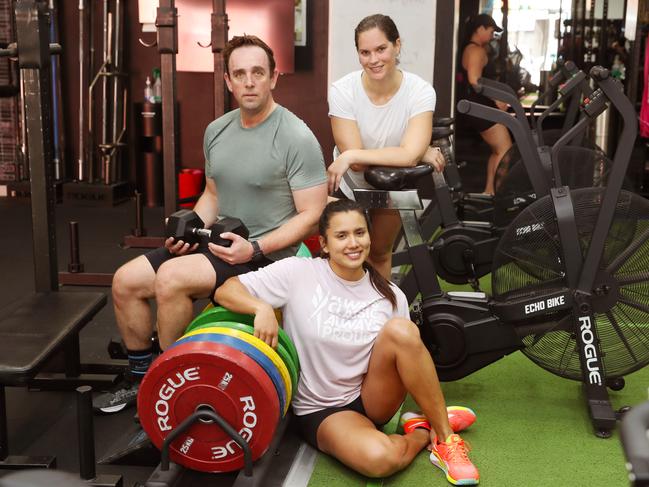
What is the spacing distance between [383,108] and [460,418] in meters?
1.26

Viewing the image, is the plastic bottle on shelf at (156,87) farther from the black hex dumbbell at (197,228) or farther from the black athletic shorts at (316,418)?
the black athletic shorts at (316,418)

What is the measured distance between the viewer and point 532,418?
10.3ft

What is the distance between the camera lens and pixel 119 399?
309cm

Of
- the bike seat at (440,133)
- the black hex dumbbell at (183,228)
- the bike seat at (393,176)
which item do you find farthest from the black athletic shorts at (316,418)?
the bike seat at (440,133)

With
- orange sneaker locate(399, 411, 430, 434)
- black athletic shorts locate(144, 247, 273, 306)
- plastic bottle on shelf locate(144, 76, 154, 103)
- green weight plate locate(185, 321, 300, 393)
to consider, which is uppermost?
plastic bottle on shelf locate(144, 76, 154, 103)

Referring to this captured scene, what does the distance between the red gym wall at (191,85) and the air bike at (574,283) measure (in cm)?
413

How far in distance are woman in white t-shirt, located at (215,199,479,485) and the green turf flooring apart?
76 mm

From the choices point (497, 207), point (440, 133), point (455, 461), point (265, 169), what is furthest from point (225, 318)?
point (497, 207)

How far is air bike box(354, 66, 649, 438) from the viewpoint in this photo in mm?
3031

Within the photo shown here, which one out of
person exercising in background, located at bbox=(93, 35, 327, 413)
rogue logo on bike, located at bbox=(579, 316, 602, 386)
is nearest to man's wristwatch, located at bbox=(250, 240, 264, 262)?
person exercising in background, located at bbox=(93, 35, 327, 413)

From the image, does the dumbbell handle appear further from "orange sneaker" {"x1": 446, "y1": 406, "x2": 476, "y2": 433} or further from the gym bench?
"orange sneaker" {"x1": 446, "y1": 406, "x2": 476, "y2": 433}

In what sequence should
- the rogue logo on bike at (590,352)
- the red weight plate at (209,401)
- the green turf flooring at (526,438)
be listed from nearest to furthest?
1. the red weight plate at (209,401)
2. the green turf flooring at (526,438)
3. the rogue logo on bike at (590,352)

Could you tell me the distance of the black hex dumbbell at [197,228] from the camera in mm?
2760

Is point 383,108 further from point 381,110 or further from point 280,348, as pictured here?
point 280,348
